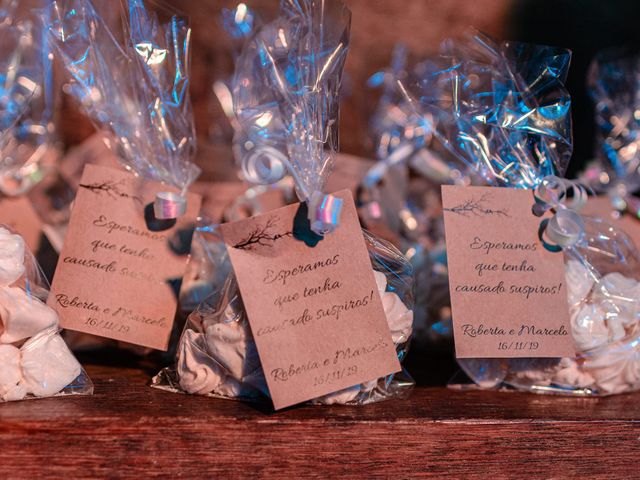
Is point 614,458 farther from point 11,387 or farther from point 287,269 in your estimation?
point 11,387

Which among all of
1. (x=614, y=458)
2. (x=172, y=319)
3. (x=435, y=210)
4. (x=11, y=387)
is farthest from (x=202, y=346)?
(x=435, y=210)

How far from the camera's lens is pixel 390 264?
822 mm

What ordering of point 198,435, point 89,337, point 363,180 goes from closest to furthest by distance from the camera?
point 198,435 < point 89,337 < point 363,180

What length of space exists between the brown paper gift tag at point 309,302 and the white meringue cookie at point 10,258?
23 cm

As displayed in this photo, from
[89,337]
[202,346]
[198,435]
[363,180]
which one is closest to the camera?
[198,435]

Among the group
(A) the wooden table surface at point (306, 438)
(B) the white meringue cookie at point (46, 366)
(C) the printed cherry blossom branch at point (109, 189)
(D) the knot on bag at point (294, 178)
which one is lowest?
(A) the wooden table surface at point (306, 438)

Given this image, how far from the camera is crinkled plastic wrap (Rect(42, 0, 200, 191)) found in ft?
2.92

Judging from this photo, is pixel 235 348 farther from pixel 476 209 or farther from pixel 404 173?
pixel 404 173

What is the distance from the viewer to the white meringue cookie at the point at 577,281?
2.80 feet

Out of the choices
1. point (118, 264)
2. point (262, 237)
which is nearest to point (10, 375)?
point (118, 264)

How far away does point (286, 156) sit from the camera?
0.88 metres

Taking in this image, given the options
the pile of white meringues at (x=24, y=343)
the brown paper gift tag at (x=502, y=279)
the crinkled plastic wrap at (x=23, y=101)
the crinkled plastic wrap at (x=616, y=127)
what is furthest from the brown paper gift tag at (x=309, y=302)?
the crinkled plastic wrap at (x=616, y=127)

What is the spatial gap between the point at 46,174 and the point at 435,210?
83 centimetres

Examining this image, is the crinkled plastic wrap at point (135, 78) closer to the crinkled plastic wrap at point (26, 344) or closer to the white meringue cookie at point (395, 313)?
the crinkled plastic wrap at point (26, 344)
